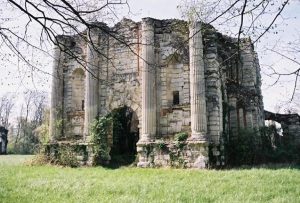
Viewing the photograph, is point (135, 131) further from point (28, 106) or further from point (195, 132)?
point (28, 106)

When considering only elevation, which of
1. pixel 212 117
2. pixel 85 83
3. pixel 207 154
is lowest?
pixel 207 154

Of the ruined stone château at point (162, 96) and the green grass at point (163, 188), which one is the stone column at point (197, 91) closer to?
the ruined stone château at point (162, 96)

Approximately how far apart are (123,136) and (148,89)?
4.21 meters

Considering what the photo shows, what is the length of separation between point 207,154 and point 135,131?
624 centimetres

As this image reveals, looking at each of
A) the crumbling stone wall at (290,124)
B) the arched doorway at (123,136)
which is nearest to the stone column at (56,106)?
the arched doorway at (123,136)

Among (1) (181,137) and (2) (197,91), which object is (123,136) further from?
(2) (197,91)

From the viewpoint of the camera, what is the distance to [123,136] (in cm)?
2041

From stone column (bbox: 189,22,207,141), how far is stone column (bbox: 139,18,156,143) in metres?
1.75

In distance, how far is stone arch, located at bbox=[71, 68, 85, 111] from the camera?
20052 mm

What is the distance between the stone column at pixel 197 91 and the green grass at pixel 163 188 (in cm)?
323

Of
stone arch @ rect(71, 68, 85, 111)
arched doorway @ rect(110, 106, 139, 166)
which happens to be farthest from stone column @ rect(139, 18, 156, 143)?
stone arch @ rect(71, 68, 85, 111)

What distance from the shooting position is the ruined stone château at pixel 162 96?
640 inches

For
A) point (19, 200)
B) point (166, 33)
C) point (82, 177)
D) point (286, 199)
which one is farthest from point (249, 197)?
point (166, 33)

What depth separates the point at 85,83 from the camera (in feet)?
62.7
